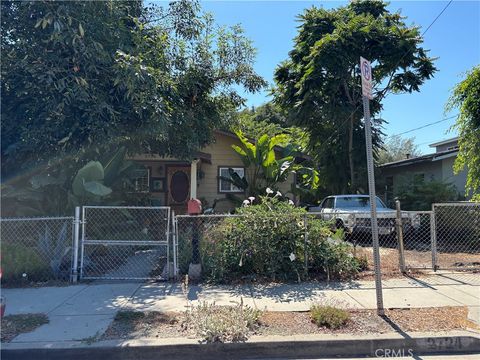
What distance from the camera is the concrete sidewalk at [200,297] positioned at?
571 centimetres

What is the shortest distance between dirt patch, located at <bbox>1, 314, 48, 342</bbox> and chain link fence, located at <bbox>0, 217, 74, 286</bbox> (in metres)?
2.07

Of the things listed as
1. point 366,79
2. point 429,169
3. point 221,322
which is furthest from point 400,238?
point 429,169

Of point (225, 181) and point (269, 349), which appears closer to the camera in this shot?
point (269, 349)

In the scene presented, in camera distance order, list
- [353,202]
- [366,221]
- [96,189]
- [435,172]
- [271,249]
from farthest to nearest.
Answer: [435,172], [353,202], [366,221], [96,189], [271,249]

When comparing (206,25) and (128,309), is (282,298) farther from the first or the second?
(206,25)

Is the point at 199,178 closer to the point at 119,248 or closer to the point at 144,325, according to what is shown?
the point at 119,248

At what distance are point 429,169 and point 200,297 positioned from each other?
58.0 ft

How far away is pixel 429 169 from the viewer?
20.6m

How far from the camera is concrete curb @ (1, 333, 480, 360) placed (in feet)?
15.1

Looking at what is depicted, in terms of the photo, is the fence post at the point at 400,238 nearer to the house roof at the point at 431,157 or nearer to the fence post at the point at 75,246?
the fence post at the point at 75,246

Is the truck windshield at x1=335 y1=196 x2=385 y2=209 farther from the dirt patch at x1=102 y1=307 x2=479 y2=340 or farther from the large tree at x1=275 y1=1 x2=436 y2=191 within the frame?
the dirt patch at x1=102 y1=307 x2=479 y2=340

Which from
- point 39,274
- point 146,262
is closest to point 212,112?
point 146,262

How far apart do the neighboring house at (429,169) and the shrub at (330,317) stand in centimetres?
1243

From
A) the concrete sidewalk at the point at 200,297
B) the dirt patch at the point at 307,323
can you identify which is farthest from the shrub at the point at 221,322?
the concrete sidewalk at the point at 200,297
